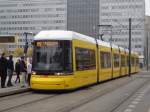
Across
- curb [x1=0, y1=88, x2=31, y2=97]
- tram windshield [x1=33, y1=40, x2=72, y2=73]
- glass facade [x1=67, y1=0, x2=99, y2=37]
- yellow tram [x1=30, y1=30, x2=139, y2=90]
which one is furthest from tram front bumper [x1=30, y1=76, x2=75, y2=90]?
glass facade [x1=67, y1=0, x2=99, y2=37]

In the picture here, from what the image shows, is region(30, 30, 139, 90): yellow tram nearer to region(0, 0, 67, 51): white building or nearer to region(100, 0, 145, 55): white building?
region(0, 0, 67, 51): white building

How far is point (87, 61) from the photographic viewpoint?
2908cm

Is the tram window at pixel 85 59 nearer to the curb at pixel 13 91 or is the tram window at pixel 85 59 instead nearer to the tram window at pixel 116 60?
the curb at pixel 13 91

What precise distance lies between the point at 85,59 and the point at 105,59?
8.84m

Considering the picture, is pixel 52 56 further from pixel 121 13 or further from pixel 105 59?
pixel 121 13

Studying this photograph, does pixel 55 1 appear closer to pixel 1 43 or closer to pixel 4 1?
pixel 4 1

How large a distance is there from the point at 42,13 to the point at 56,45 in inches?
3190

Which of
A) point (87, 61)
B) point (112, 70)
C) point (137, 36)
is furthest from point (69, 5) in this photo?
point (87, 61)

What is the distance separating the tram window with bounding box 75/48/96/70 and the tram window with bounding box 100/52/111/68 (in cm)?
391

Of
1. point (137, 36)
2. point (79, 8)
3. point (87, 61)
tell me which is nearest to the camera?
point (87, 61)

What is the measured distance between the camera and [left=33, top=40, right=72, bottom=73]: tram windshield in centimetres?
2459

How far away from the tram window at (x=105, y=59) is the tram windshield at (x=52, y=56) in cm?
1018

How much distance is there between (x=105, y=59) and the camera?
3703 cm

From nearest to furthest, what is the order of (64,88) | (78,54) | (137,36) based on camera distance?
(64,88)
(78,54)
(137,36)
